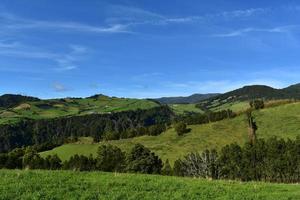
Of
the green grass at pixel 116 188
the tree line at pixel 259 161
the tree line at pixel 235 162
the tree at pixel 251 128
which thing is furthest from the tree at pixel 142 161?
the green grass at pixel 116 188

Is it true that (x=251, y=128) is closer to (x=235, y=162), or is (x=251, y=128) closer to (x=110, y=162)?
(x=235, y=162)

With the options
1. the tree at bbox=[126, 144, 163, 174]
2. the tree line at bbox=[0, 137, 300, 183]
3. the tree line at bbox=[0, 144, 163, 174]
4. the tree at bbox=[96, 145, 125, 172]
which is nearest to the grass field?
the tree line at bbox=[0, 137, 300, 183]

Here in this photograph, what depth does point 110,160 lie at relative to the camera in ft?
501

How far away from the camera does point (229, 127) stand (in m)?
196

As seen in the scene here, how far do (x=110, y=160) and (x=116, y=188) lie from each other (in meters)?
131

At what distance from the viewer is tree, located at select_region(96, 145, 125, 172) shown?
466 ft

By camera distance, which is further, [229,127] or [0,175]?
[229,127]

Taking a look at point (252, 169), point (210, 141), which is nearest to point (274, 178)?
point (252, 169)

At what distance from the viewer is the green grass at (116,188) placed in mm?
20516

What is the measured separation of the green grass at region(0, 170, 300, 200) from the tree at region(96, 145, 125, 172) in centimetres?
10918

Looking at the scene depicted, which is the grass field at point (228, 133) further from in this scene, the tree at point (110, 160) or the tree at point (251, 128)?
the tree at point (110, 160)

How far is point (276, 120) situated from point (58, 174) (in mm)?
168529

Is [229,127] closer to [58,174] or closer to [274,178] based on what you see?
[274,178]

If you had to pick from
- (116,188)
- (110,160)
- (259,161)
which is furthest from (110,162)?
(116,188)
